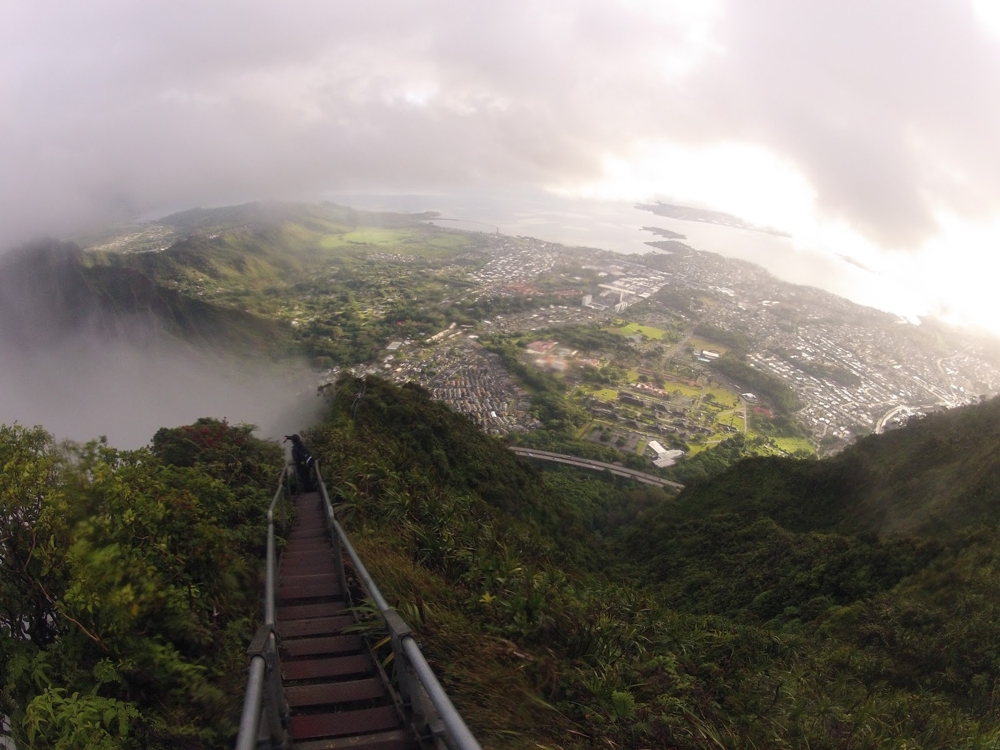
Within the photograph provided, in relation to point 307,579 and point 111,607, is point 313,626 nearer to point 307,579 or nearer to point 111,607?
point 307,579

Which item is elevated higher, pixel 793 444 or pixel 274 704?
pixel 274 704

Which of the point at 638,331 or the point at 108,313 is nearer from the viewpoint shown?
the point at 108,313

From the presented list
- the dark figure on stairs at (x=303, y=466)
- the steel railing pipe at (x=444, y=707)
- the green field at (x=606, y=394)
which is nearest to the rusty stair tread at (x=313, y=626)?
the steel railing pipe at (x=444, y=707)

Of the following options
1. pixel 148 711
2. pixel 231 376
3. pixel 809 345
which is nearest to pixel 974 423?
pixel 148 711

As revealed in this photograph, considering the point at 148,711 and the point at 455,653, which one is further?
the point at 455,653

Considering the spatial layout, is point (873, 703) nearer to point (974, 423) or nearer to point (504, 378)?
point (974, 423)

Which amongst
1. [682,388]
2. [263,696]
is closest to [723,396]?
[682,388]

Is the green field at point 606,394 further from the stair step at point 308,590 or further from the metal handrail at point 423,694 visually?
the metal handrail at point 423,694
